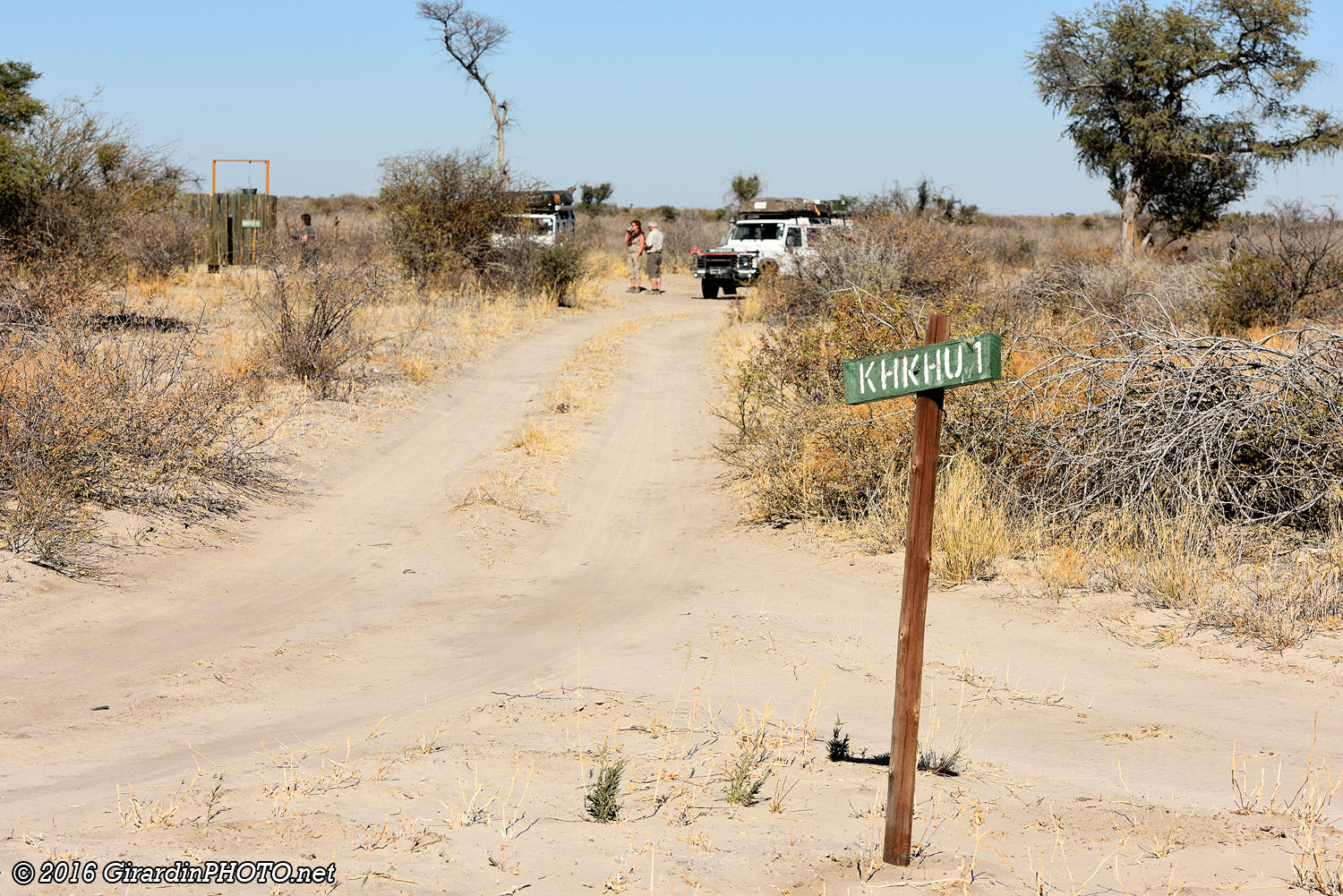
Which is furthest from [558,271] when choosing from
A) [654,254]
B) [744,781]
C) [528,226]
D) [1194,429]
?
[744,781]

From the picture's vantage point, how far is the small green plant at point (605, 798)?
159 inches

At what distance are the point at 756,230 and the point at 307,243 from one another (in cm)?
1213

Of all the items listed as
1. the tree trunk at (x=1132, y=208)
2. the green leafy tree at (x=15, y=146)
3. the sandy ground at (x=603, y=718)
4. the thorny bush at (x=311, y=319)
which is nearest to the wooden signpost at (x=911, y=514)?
the sandy ground at (x=603, y=718)

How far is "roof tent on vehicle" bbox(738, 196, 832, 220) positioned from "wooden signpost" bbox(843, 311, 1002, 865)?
26.4 meters

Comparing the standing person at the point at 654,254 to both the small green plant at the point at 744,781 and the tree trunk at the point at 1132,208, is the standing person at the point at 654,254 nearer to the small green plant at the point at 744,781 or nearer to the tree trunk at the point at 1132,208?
the tree trunk at the point at 1132,208

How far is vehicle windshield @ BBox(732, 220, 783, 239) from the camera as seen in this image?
28.4 metres

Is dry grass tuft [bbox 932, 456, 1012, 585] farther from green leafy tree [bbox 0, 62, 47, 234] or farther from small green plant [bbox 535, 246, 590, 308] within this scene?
small green plant [bbox 535, 246, 590, 308]

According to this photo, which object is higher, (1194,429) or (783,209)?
(783,209)

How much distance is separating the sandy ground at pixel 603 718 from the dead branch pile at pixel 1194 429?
1092 mm

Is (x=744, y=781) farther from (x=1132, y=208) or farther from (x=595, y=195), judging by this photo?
(x=595, y=195)

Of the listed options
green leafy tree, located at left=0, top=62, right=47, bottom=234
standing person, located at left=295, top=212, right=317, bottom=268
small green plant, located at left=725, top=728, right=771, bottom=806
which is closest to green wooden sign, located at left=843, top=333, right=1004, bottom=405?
small green plant, located at left=725, top=728, right=771, bottom=806

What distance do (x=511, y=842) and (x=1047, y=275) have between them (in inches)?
567

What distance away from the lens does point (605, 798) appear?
4.06 metres

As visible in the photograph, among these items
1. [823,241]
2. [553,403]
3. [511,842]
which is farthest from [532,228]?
[511,842]
